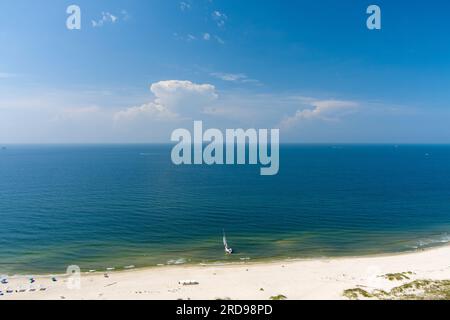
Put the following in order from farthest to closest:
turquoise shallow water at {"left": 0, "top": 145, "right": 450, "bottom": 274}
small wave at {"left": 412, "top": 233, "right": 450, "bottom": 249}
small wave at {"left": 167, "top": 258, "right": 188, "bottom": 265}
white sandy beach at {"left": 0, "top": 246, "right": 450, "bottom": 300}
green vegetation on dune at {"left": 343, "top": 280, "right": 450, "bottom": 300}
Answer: small wave at {"left": 412, "top": 233, "right": 450, "bottom": 249}
turquoise shallow water at {"left": 0, "top": 145, "right": 450, "bottom": 274}
small wave at {"left": 167, "top": 258, "right": 188, "bottom": 265}
white sandy beach at {"left": 0, "top": 246, "right": 450, "bottom": 300}
green vegetation on dune at {"left": 343, "top": 280, "right": 450, "bottom": 300}

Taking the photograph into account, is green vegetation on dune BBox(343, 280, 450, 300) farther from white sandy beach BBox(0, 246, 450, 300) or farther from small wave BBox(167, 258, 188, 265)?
small wave BBox(167, 258, 188, 265)

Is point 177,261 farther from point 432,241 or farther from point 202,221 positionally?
point 432,241

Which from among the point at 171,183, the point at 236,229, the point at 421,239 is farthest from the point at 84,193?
the point at 421,239

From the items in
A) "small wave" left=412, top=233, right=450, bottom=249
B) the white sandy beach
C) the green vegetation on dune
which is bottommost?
the white sandy beach

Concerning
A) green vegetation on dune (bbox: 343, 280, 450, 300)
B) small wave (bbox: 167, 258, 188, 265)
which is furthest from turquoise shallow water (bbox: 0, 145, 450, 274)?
green vegetation on dune (bbox: 343, 280, 450, 300)

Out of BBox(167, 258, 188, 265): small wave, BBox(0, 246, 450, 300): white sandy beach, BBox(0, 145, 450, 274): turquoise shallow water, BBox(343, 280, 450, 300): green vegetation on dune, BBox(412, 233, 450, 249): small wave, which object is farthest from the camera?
BBox(412, 233, 450, 249): small wave

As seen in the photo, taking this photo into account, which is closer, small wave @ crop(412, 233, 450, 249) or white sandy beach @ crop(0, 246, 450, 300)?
white sandy beach @ crop(0, 246, 450, 300)

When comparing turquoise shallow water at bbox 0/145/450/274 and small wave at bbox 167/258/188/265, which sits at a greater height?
turquoise shallow water at bbox 0/145/450/274

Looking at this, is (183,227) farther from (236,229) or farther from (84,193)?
(84,193)
